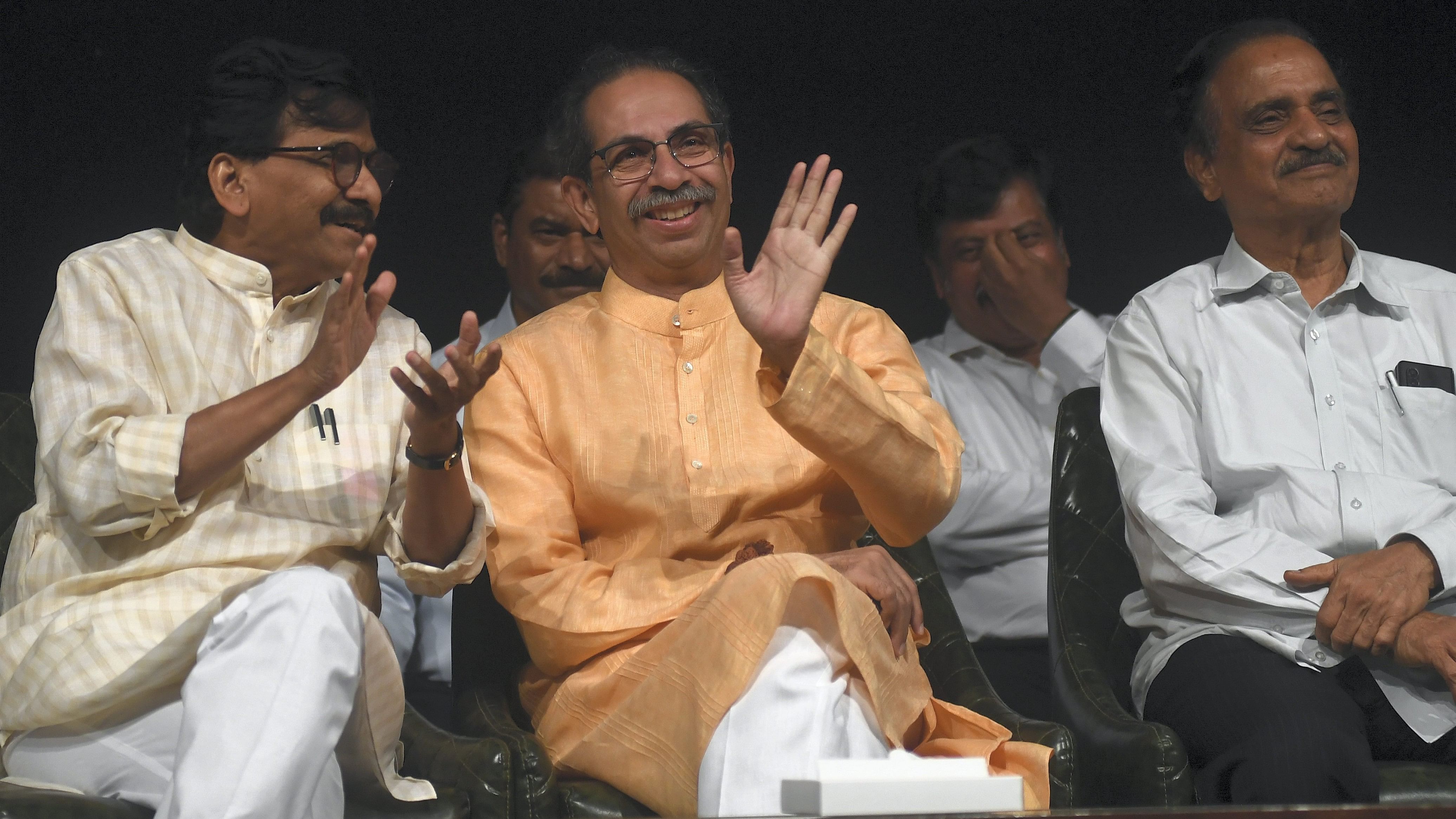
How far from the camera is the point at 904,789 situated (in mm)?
1428

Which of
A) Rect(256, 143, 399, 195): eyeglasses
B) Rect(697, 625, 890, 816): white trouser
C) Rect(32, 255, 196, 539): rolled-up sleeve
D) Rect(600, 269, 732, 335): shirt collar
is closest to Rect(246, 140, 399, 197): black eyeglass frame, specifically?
Rect(256, 143, 399, 195): eyeglasses

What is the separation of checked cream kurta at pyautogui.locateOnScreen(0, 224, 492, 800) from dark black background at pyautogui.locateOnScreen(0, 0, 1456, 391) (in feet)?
3.22

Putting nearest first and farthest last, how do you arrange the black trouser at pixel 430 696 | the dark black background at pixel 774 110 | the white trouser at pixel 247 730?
the white trouser at pixel 247 730
the black trouser at pixel 430 696
the dark black background at pixel 774 110

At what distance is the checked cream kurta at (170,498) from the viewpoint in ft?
6.63

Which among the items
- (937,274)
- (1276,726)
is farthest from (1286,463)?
(937,274)

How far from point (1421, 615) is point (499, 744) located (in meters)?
1.45

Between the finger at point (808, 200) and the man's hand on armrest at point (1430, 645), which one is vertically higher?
the finger at point (808, 200)

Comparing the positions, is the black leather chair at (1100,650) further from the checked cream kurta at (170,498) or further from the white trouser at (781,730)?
the checked cream kurta at (170,498)

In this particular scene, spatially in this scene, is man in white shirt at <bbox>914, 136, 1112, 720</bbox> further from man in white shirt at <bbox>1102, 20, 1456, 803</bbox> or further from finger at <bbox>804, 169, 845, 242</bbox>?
finger at <bbox>804, 169, 845, 242</bbox>

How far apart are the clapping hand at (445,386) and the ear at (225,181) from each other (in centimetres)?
54

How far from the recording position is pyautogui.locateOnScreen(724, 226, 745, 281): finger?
6.94 feet

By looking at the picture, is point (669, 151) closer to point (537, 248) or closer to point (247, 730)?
point (537, 248)

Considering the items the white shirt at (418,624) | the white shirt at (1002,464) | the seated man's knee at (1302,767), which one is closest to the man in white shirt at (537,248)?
the white shirt at (418,624)

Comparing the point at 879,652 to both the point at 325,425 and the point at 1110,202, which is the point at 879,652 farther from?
the point at 1110,202
